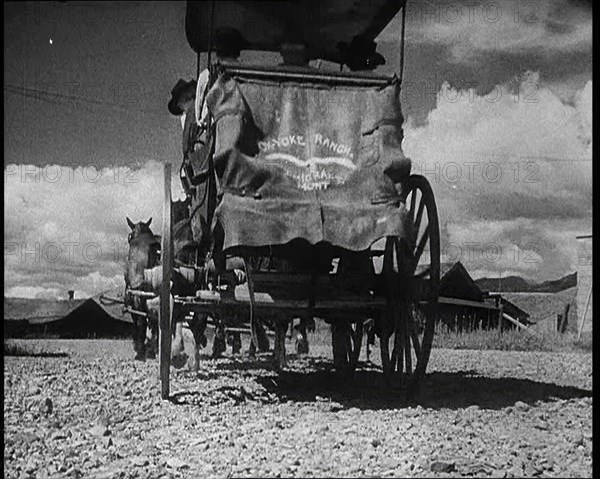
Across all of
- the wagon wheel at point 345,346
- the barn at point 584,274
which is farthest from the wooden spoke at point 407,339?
the barn at point 584,274

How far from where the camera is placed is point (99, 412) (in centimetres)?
434

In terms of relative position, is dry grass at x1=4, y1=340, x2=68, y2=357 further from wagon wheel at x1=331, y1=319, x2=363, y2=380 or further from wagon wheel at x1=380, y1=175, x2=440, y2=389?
wagon wheel at x1=380, y1=175, x2=440, y2=389

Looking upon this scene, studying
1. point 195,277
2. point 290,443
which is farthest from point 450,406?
point 195,277

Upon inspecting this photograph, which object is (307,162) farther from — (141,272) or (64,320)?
(141,272)

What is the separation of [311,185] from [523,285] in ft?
3.89

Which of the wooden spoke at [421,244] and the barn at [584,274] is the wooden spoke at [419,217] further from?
the barn at [584,274]

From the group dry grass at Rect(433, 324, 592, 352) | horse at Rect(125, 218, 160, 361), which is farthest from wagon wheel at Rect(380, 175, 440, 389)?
horse at Rect(125, 218, 160, 361)

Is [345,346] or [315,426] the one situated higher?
[345,346]

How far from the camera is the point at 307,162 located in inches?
161

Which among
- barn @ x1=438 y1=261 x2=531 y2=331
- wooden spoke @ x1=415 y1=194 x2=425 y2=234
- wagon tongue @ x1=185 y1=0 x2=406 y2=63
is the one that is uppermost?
wagon tongue @ x1=185 y1=0 x2=406 y2=63

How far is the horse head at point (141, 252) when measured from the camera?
7.85 m

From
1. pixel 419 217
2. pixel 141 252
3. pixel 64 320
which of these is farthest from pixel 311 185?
pixel 141 252

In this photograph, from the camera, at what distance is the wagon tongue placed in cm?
420

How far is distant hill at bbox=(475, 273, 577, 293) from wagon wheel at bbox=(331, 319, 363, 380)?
918 millimetres
